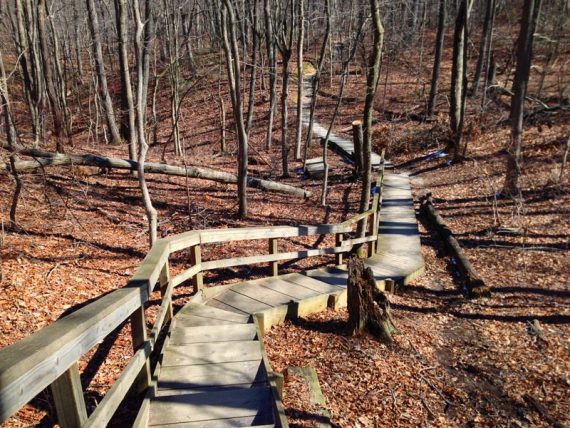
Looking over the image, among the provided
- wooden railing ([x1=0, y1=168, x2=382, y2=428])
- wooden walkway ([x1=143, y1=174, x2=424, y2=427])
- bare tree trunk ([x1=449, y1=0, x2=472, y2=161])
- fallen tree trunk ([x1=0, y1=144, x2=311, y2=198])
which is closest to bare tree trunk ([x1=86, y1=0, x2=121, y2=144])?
fallen tree trunk ([x1=0, y1=144, x2=311, y2=198])

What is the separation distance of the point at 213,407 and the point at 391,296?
4.93 meters

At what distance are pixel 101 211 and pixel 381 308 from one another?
7.37 meters

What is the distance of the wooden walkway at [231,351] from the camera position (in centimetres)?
348

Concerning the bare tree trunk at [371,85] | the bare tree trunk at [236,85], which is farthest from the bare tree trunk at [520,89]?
the bare tree trunk at [236,85]

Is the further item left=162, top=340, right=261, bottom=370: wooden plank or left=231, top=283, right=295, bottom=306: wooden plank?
left=231, top=283, right=295, bottom=306: wooden plank

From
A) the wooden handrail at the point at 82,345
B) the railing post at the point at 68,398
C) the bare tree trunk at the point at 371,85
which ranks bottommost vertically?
the railing post at the point at 68,398

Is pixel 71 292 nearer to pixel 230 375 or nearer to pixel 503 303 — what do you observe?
pixel 230 375

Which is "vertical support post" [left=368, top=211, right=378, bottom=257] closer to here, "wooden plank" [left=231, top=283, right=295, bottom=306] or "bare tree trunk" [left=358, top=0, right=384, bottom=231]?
"bare tree trunk" [left=358, top=0, right=384, bottom=231]

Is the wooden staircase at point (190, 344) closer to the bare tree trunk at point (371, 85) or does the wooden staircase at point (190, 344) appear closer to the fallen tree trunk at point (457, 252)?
the bare tree trunk at point (371, 85)

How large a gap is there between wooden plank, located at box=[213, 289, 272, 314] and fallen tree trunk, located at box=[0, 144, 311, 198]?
15.4 feet

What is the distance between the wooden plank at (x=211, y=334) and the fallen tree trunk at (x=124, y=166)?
18.8 feet

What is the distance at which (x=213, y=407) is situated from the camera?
11.6ft

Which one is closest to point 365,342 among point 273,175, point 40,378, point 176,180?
point 40,378

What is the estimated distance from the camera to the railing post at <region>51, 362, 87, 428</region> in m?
2.24
